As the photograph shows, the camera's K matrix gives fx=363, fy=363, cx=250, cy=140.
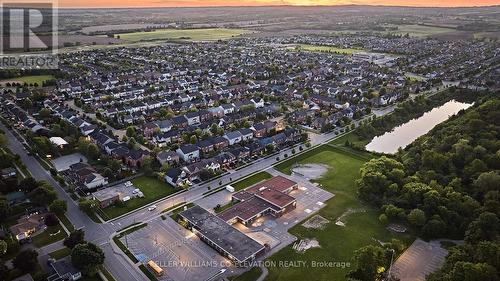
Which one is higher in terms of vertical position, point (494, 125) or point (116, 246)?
point (494, 125)

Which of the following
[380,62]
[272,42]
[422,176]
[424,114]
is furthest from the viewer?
[272,42]

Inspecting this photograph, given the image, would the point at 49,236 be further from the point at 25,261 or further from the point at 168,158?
the point at 168,158

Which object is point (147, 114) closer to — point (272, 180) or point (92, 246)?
point (272, 180)

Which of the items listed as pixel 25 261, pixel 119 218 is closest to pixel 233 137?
pixel 119 218

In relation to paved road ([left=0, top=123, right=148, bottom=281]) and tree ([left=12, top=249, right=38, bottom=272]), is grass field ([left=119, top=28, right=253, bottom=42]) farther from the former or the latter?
tree ([left=12, top=249, right=38, bottom=272])

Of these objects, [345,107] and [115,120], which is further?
[345,107]

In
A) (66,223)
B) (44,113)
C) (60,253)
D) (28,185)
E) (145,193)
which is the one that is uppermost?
(44,113)

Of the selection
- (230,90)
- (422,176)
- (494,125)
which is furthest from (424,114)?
(230,90)
